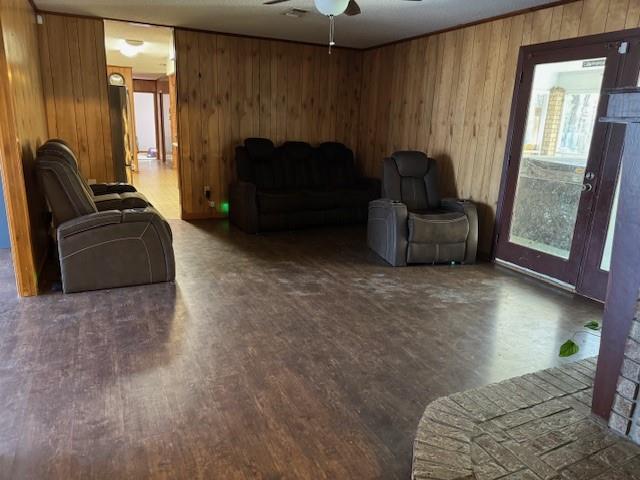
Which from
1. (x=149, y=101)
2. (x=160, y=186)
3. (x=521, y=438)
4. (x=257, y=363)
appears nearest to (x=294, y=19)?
(x=257, y=363)

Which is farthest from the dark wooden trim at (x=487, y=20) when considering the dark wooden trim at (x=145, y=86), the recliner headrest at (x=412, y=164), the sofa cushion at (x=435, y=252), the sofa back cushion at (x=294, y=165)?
the dark wooden trim at (x=145, y=86)

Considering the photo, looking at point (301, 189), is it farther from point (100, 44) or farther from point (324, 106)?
point (100, 44)

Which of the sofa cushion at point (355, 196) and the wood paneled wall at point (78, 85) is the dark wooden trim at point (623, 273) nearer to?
the sofa cushion at point (355, 196)

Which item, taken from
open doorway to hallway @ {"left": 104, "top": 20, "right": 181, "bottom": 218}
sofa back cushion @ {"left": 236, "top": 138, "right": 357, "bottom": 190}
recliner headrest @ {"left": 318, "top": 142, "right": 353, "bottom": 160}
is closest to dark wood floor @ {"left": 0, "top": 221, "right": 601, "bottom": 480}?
sofa back cushion @ {"left": 236, "top": 138, "right": 357, "bottom": 190}

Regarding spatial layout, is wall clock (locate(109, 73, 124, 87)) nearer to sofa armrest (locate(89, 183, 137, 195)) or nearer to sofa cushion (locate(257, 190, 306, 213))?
sofa armrest (locate(89, 183, 137, 195))

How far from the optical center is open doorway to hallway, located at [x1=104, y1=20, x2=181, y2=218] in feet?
21.2

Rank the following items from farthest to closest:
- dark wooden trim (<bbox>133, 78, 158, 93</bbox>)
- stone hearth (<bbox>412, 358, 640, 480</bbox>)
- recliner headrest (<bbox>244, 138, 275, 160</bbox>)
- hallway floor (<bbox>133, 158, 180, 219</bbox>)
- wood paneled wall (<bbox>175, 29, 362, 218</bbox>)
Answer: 1. dark wooden trim (<bbox>133, 78, 158, 93</bbox>)
2. hallway floor (<bbox>133, 158, 180, 219</bbox>)
3. recliner headrest (<bbox>244, 138, 275, 160</bbox>)
4. wood paneled wall (<bbox>175, 29, 362, 218</bbox>)
5. stone hearth (<bbox>412, 358, 640, 480</bbox>)

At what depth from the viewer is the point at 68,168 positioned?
3.38 meters

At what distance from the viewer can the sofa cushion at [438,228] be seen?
14.2ft

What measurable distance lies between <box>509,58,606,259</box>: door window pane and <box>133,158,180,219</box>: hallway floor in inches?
170

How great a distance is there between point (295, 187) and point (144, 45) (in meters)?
3.64

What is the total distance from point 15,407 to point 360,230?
4.26m

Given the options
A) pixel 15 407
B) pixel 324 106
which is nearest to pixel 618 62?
pixel 324 106

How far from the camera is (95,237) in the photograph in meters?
3.42
